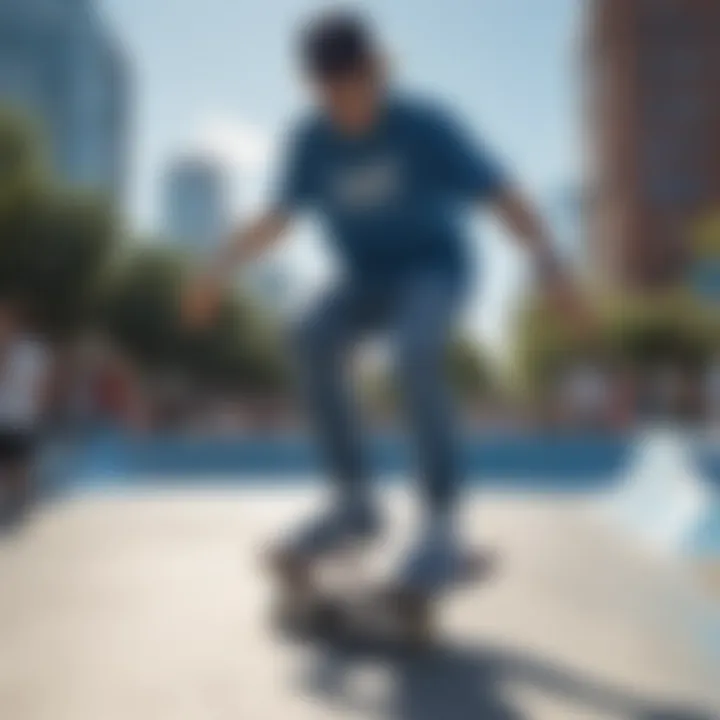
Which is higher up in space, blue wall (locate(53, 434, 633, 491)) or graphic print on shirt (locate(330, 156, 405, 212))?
graphic print on shirt (locate(330, 156, 405, 212))

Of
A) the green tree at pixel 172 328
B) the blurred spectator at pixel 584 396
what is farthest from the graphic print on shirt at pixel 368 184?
the blurred spectator at pixel 584 396

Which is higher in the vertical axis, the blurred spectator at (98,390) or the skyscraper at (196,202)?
the skyscraper at (196,202)

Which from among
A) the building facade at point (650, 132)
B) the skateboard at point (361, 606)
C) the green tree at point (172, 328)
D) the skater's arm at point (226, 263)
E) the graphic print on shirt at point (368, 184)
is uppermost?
the building facade at point (650, 132)

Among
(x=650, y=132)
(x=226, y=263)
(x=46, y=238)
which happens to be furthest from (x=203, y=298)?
(x=650, y=132)

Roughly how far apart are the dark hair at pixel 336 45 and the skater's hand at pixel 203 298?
20 cm

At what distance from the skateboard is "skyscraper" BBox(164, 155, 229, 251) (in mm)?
293

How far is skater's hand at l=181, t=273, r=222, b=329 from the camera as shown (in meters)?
0.73

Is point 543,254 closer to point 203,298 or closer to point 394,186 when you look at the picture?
point 394,186

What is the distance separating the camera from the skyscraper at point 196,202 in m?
0.72

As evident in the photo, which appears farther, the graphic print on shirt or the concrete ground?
the graphic print on shirt

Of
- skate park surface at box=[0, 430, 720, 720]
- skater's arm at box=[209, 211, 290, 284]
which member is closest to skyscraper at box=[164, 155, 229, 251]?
skater's arm at box=[209, 211, 290, 284]

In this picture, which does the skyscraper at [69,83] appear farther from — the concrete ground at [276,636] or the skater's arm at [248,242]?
the concrete ground at [276,636]

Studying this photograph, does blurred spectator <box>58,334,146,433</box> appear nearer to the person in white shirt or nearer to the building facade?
the person in white shirt

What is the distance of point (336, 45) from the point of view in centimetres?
70
